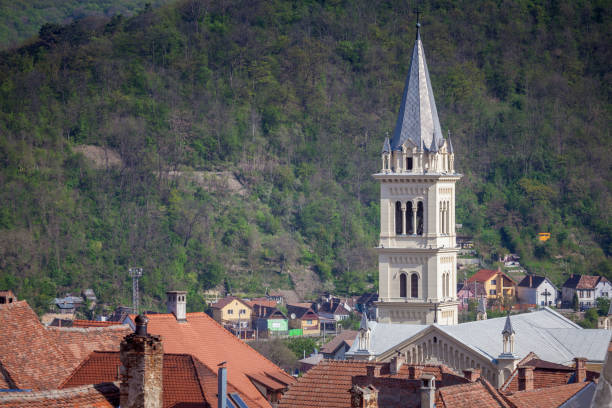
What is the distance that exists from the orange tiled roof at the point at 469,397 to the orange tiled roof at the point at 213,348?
5800 mm

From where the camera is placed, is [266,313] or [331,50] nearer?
[266,313]

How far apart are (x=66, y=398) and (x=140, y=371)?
898 millimetres

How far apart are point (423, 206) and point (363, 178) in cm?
8873

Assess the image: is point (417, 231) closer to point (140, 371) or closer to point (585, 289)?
point (140, 371)

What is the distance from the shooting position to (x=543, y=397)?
91.0 ft

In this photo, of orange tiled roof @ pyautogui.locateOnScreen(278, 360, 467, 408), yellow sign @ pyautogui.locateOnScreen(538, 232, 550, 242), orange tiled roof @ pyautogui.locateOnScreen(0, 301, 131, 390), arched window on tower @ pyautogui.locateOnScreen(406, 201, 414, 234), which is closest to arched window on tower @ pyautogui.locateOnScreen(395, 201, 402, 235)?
arched window on tower @ pyautogui.locateOnScreen(406, 201, 414, 234)

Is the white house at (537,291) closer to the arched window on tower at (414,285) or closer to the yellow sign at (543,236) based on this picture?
the yellow sign at (543,236)

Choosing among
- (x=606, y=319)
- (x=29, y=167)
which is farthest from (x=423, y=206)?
(x=29, y=167)

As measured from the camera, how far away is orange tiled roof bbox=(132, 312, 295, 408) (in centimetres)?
3067

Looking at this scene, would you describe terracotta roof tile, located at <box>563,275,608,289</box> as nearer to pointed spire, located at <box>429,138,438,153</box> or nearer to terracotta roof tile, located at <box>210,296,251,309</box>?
terracotta roof tile, located at <box>210,296,251,309</box>

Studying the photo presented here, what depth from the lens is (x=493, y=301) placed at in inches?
4363

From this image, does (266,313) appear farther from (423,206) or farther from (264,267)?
(423,206)

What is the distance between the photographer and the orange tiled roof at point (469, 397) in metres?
24.1

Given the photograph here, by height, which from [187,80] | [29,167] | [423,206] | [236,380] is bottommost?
[236,380]
